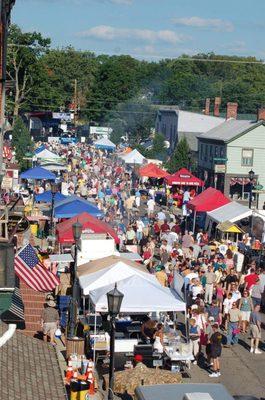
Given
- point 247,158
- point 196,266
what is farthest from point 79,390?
point 247,158

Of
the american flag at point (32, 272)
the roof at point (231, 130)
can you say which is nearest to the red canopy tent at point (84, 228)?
the american flag at point (32, 272)

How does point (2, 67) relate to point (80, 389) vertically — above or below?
above

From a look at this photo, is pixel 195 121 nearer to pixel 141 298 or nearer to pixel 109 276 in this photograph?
pixel 109 276

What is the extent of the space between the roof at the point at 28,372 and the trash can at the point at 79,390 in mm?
888

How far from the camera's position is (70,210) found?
33250 mm

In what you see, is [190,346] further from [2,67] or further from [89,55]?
[89,55]

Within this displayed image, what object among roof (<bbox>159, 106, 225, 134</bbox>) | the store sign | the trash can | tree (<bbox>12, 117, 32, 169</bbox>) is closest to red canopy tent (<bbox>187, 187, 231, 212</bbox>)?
the store sign

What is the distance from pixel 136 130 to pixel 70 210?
7195 centimetres

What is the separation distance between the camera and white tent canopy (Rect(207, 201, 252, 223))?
34.9 meters

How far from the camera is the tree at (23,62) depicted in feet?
299

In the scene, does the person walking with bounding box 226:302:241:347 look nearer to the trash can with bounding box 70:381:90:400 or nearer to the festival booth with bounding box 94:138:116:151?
the trash can with bounding box 70:381:90:400

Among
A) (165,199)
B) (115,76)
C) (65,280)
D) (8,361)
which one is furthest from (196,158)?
(115,76)

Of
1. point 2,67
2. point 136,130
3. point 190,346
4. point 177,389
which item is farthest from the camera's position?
point 136,130

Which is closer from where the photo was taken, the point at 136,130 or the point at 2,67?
the point at 2,67
